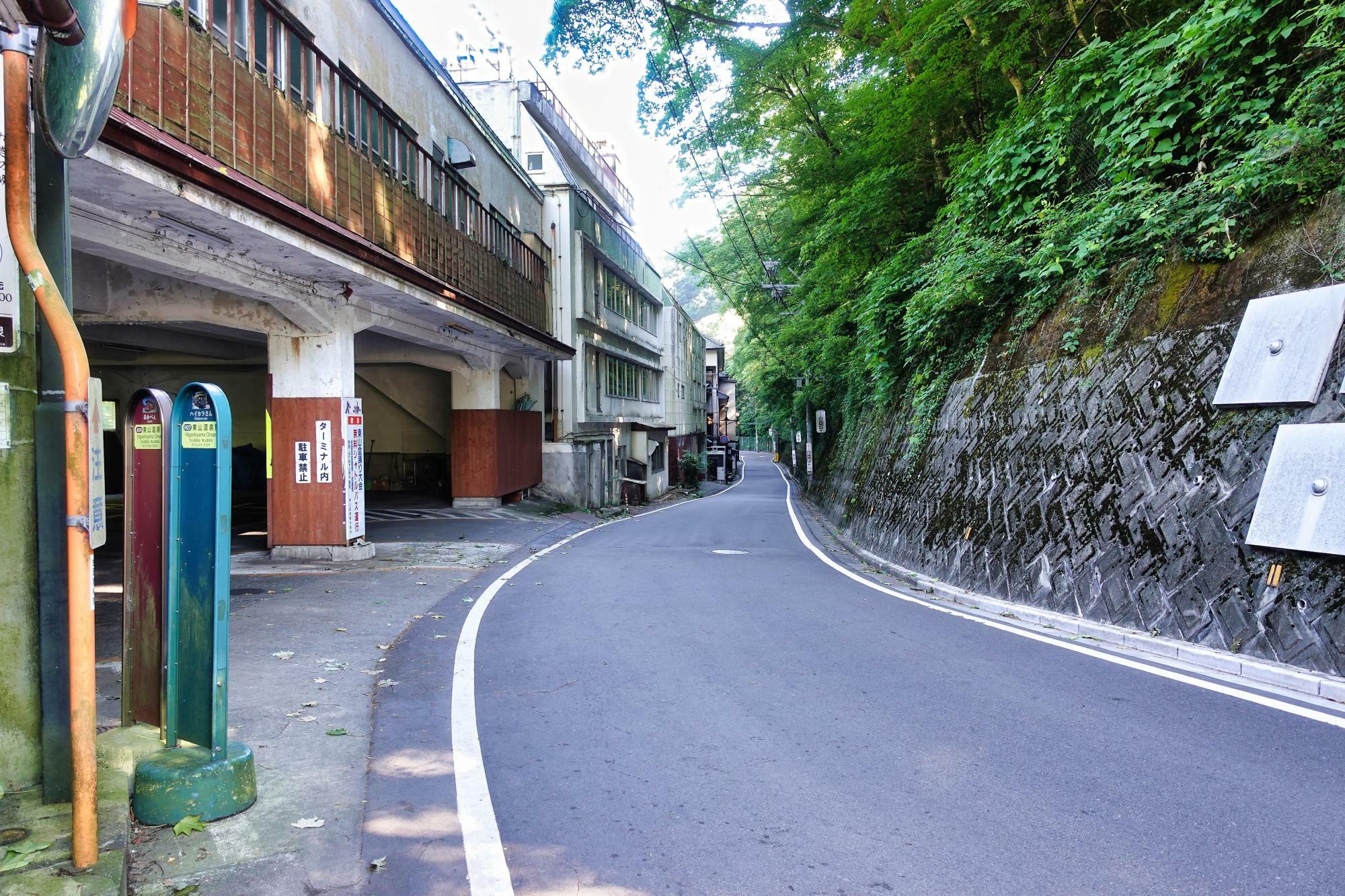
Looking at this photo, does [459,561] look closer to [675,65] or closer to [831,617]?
[831,617]

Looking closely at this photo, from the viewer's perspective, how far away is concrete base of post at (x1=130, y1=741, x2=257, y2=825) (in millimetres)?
3668

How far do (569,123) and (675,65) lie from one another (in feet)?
66.3

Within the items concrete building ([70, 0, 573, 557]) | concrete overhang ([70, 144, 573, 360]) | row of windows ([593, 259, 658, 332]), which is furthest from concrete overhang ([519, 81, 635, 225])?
concrete overhang ([70, 144, 573, 360])

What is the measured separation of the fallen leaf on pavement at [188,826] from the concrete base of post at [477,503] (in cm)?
1701

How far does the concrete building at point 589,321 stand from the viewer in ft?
82.6

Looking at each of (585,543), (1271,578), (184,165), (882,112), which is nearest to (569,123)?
(882,112)

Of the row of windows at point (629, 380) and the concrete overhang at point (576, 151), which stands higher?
the concrete overhang at point (576, 151)

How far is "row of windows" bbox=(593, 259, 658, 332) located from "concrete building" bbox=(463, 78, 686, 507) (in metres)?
0.07

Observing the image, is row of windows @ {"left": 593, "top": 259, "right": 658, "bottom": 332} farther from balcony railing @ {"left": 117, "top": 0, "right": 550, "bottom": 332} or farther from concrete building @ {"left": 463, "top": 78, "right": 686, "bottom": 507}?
balcony railing @ {"left": 117, "top": 0, "right": 550, "bottom": 332}

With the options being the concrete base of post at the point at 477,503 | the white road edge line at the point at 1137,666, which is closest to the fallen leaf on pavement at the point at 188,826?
the white road edge line at the point at 1137,666

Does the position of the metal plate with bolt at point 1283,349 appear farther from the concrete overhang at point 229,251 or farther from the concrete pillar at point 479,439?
the concrete pillar at point 479,439

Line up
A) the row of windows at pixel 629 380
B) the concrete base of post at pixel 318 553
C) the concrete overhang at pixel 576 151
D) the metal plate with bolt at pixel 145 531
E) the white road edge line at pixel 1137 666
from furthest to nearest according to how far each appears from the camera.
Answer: the row of windows at pixel 629 380, the concrete overhang at pixel 576 151, the concrete base of post at pixel 318 553, the white road edge line at pixel 1137 666, the metal plate with bolt at pixel 145 531

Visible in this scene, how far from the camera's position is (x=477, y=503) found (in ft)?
67.6

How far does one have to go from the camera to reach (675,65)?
1864cm
